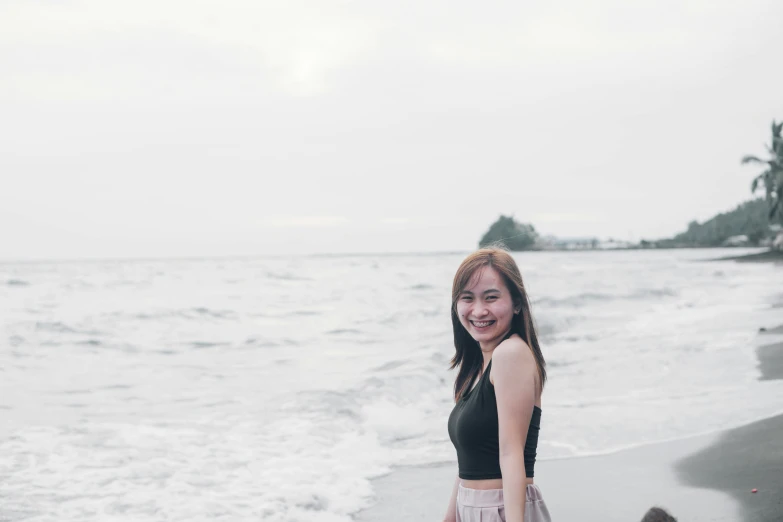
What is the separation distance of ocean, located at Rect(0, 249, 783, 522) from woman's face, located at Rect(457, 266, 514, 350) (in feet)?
12.2

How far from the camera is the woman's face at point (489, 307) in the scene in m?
2.42

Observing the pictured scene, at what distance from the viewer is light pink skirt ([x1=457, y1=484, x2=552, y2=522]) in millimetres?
2342

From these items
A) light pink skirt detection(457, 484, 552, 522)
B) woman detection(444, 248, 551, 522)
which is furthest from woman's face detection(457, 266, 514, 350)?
light pink skirt detection(457, 484, 552, 522)

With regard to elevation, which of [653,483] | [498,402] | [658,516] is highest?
[498,402]

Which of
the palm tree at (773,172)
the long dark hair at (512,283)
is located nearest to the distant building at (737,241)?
the palm tree at (773,172)

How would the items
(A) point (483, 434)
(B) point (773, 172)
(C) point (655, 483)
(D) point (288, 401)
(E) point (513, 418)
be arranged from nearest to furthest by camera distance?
1. (E) point (513, 418)
2. (A) point (483, 434)
3. (C) point (655, 483)
4. (D) point (288, 401)
5. (B) point (773, 172)

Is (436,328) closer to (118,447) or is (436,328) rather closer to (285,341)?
(285,341)

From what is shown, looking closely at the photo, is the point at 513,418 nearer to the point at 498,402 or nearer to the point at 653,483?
the point at 498,402

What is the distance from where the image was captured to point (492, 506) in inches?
92.4

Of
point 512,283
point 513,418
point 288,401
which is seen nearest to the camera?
point 513,418

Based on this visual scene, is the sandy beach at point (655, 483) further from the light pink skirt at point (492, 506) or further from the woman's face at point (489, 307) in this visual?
the woman's face at point (489, 307)

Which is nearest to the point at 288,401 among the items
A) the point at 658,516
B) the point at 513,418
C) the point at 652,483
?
the point at 652,483

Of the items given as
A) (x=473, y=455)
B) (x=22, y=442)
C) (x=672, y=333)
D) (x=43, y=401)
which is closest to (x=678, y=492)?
(x=473, y=455)

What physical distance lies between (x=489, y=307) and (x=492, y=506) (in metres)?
0.65
